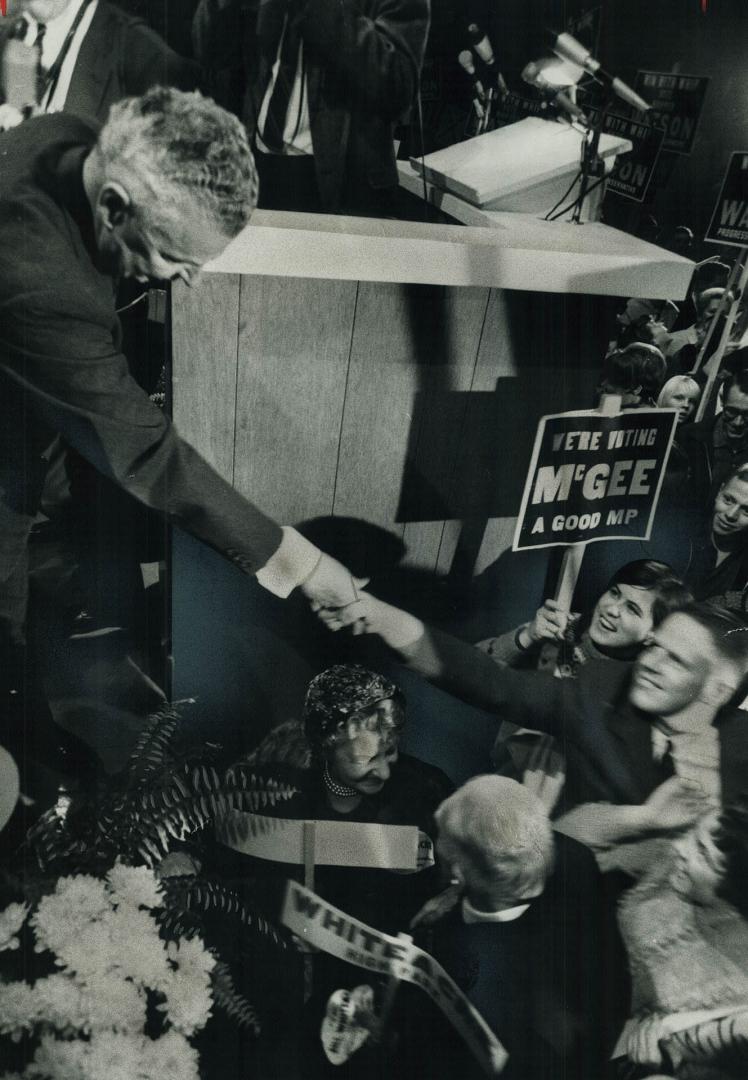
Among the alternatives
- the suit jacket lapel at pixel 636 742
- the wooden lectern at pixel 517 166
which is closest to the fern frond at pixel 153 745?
the suit jacket lapel at pixel 636 742

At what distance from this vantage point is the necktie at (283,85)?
192cm

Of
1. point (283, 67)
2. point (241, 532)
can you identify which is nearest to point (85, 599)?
point (241, 532)

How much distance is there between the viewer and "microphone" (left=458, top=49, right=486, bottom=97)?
1.99 m

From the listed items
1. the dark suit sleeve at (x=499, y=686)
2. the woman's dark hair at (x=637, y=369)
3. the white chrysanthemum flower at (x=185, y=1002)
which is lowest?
the white chrysanthemum flower at (x=185, y=1002)

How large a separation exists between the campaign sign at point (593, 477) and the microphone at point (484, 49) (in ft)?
2.52

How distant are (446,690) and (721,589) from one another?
2.57ft

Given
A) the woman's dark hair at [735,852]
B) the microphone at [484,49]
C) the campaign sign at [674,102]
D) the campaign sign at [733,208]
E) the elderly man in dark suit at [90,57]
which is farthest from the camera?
the woman's dark hair at [735,852]

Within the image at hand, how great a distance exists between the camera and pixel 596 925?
8.15 ft

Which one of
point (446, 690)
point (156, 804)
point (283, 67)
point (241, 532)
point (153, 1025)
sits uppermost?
point (283, 67)

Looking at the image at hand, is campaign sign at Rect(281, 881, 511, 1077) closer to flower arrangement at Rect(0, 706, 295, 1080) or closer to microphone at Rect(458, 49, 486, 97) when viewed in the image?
flower arrangement at Rect(0, 706, 295, 1080)

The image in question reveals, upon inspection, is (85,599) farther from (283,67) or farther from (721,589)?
(721,589)

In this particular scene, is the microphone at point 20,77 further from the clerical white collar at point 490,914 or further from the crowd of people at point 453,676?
the clerical white collar at point 490,914

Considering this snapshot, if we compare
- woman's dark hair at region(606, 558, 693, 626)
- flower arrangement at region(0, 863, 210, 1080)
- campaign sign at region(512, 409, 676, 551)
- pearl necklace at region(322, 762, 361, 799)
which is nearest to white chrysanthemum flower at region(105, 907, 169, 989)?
flower arrangement at region(0, 863, 210, 1080)

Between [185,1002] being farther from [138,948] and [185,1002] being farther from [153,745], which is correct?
[153,745]
